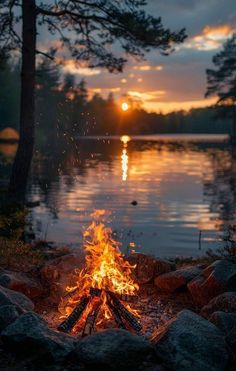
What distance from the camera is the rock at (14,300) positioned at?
698cm

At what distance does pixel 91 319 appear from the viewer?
283 inches

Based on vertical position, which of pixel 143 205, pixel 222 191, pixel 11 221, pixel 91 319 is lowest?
pixel 91 319

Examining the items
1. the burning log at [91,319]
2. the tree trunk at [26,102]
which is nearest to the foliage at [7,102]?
the tree trunk at [26,102]

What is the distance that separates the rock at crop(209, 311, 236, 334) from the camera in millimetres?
6473

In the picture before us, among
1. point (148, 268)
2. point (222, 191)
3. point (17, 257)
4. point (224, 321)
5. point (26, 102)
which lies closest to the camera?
point (224, 321)

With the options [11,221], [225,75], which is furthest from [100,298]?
[225,75]

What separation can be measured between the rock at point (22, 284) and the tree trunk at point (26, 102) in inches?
268

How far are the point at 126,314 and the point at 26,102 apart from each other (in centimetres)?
960

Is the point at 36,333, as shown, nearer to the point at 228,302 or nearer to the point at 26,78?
the point at 228,302

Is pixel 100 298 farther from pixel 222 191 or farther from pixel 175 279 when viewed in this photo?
pixel 222 191

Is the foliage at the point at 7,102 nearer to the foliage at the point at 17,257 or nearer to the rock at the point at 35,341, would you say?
the foliage at the point at 17,257

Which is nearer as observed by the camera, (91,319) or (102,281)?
(91,319)

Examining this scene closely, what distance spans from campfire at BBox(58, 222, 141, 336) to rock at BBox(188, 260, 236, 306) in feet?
3.50

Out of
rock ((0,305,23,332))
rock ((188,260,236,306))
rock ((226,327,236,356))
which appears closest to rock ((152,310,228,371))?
rock ((226,327,236,356))
